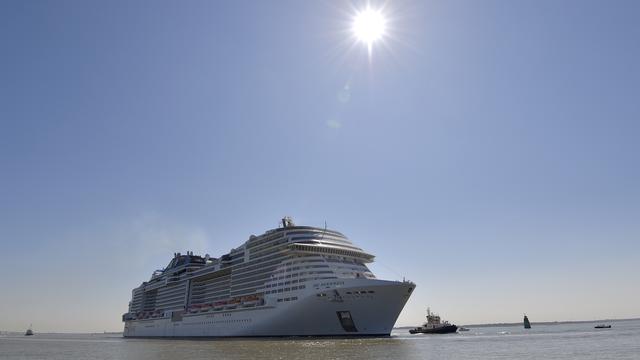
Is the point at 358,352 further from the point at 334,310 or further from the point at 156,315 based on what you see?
the point at 156,315

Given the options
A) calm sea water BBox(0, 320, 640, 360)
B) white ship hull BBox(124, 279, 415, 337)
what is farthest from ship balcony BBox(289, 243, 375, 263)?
calm sea water BBox(0, 320, 640, 360)

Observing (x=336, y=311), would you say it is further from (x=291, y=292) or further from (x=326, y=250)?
(x=326, y=250)

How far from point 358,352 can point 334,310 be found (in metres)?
16.3

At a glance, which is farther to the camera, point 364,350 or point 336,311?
point 336,311

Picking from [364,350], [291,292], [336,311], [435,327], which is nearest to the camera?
[364,350]

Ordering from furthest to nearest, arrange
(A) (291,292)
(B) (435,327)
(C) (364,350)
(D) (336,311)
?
Answer: 1. (B) (435,327)
2. (A) (291,292)
3. (D) (336,311)
4. (C) (364,350)

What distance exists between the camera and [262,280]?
62125 millimetres

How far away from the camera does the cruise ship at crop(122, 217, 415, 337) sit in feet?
166

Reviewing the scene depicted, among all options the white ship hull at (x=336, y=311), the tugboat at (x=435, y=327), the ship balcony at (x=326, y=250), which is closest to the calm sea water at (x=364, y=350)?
the white ship hull at (x=336, y=311)

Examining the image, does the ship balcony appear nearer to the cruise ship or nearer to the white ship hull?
the cruise ship

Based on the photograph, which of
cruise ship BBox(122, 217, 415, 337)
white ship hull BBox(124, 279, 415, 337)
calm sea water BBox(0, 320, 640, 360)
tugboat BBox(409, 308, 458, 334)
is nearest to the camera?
calm sea water BBox(0, 320, 640, 360)

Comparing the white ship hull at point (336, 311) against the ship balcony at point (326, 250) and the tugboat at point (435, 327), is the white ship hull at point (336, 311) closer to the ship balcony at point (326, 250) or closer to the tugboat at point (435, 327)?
the ship balcony at point (326, 250)

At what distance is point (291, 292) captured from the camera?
2111 inches

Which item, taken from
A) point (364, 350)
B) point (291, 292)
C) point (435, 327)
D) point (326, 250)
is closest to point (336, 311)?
point (291, 292)
